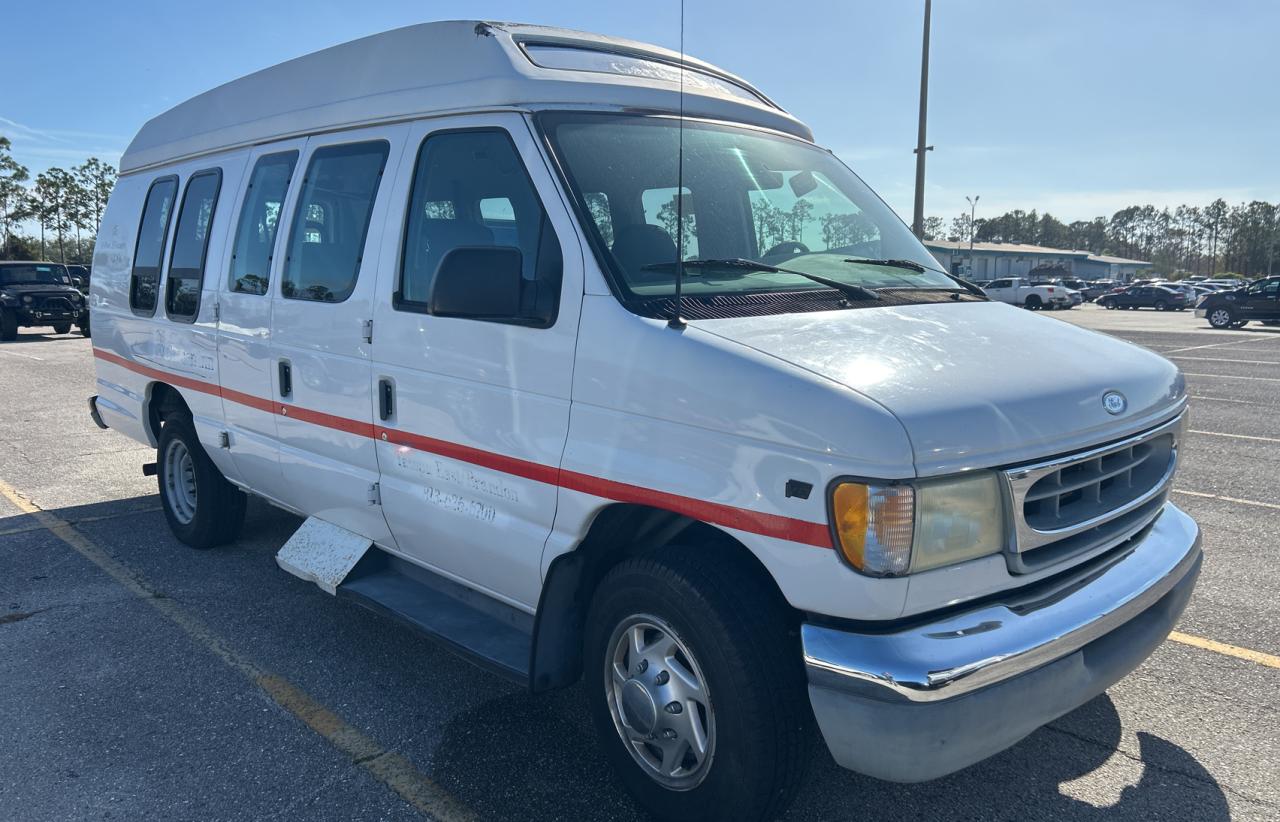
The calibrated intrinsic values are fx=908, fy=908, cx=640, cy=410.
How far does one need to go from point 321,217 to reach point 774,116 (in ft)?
6.98

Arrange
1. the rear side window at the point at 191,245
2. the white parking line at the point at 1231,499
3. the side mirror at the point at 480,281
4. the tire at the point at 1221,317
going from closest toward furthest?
the side mirror at the point at 480,281 < the rear side window at the point at 191,245 < the white parking line at the point at 1231,499 < the tire at the point at 1221,317

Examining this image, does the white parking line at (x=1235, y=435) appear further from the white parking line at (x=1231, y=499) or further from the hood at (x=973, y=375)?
the hood at (x=973, y=375)

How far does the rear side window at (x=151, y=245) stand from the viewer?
5.70 meters

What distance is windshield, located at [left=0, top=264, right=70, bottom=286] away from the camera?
76.5ft

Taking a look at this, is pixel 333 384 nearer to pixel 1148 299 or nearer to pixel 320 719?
pixel 320 719

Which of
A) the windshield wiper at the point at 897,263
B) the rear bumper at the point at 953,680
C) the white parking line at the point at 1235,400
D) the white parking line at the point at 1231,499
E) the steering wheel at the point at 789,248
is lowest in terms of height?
the white parking line at the point at 1235,400

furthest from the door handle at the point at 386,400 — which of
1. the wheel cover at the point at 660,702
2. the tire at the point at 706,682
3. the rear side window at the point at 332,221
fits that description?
the wheel cover at the point at 660,702

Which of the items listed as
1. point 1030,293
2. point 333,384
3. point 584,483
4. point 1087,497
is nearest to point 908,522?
point 1087,497

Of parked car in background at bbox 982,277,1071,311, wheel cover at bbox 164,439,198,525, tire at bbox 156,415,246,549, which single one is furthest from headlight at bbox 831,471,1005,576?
A: parked car in background at bbox 982,277,1071,311

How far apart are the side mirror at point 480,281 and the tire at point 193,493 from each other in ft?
10.9

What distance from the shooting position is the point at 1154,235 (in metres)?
156

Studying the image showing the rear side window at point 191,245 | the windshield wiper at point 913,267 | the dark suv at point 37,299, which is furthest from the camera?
the dark suv at point 37,299

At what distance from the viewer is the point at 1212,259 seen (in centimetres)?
14400

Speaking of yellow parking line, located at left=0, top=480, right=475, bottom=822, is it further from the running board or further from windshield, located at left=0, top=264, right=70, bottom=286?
windshield, located at left=0, top=264, right=70, bottom=286
